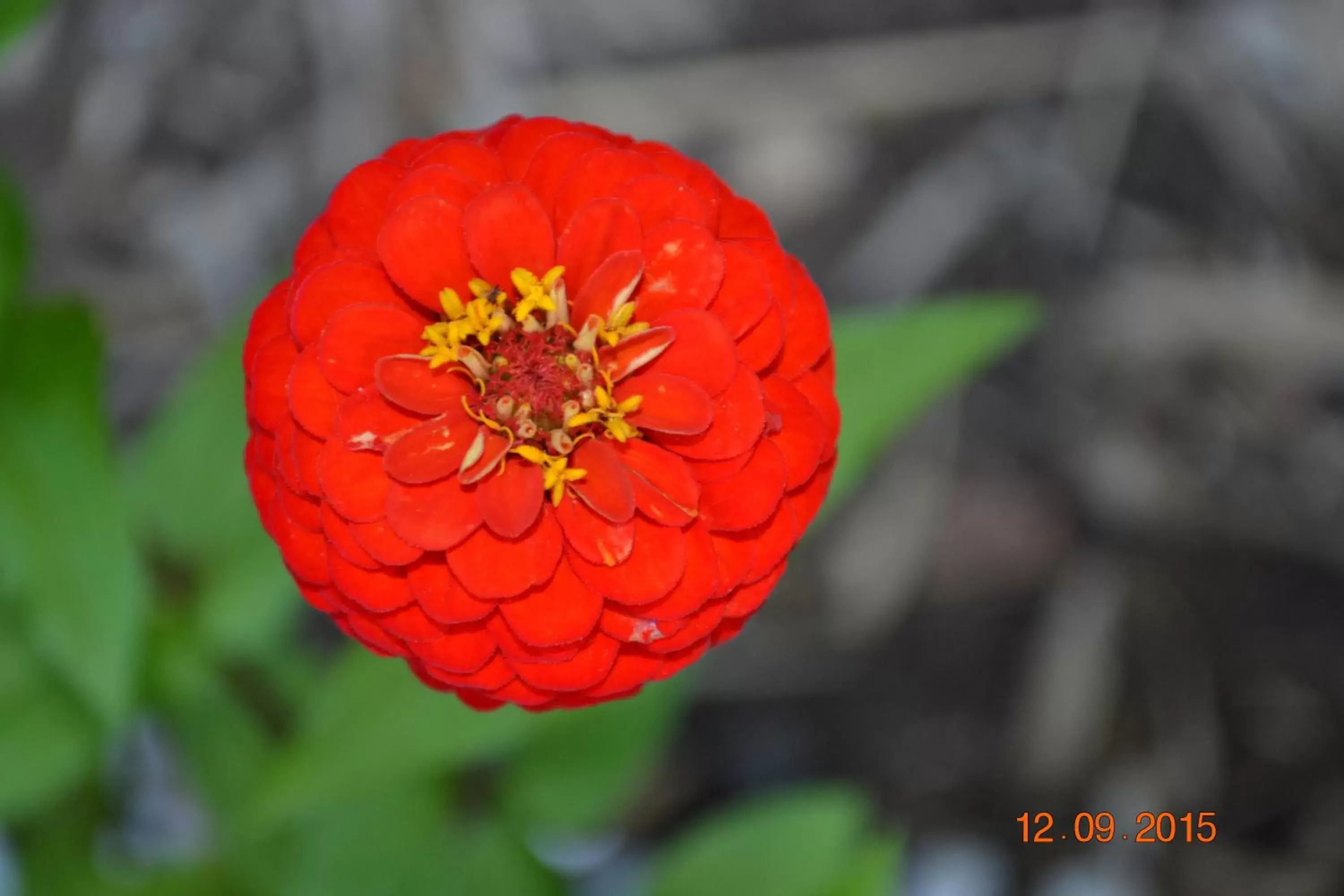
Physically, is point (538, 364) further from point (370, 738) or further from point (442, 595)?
point (370, 738)

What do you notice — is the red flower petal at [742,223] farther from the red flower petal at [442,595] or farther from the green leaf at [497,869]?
the green leaf at [497,869]

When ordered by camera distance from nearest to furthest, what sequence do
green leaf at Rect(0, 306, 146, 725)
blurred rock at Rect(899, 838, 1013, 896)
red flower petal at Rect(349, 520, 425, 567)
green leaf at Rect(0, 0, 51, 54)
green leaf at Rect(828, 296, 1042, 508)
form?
red flower petal at Rect(349, 520, 425, 567)
green leaf at Rect(0, 0, 51, 54)
green leaf at Rect(0, 306, 146, 725)
green leaf at Rect(828, 296, 1042, 508)
blurred rock at Rect(899, 838, 1013, 896)

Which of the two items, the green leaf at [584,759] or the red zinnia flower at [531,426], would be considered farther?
the green leaf at [584,759]

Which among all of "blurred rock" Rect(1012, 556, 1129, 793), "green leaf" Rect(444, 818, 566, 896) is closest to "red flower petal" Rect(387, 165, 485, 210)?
"green leaf" Rect(444, 818, 566, 896)

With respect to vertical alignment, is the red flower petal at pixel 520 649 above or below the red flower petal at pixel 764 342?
below

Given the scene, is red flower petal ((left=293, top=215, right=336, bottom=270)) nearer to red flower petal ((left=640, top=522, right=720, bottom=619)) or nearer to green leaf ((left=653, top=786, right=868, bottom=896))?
red flower petal ((left=640, top=522, right=720, bottom=619))

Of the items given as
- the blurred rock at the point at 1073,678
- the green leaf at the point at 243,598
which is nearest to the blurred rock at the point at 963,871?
the blurred rock at the point at 1073,678

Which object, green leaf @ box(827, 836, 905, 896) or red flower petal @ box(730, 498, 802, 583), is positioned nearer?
red flower petal @ box(730, 498, 802, 583)
